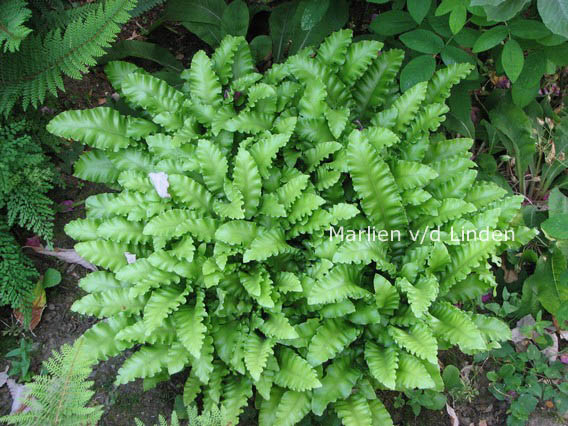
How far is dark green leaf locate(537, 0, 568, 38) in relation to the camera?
2109mm

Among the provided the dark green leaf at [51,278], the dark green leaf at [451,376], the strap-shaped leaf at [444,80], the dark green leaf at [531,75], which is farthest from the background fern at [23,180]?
the dark green leaf at [531,75]

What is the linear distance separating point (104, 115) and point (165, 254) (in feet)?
2.83

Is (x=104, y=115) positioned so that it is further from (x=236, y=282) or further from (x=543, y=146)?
(x=543, y=146)

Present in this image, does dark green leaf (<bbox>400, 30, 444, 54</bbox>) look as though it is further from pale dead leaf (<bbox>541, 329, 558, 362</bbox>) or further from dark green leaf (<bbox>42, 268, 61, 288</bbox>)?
dark green leaf (<bbox>42, 268, 61, 288</bbox>)

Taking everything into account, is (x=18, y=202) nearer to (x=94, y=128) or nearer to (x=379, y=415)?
(x=94, y=128)

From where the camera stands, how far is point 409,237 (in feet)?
9.01

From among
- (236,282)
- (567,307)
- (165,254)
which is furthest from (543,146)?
(165,254)

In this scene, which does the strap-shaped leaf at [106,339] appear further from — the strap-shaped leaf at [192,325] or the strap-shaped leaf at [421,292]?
the strap-shaped leaf at [421,292]

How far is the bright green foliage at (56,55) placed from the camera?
2615 mm

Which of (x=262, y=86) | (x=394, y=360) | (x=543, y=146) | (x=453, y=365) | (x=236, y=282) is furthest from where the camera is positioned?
(x=543, y=146)

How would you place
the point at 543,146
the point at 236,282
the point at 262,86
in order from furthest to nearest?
the point at 543,146 < the point at 262,86 < the point at 236,282

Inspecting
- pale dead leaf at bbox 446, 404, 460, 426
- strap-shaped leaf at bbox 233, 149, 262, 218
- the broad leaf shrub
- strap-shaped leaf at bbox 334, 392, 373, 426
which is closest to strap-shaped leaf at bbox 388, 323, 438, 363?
the broad leaf shrub

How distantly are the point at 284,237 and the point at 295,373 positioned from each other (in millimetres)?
648

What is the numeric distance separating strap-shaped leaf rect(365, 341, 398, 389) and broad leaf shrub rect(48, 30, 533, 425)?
11mm
